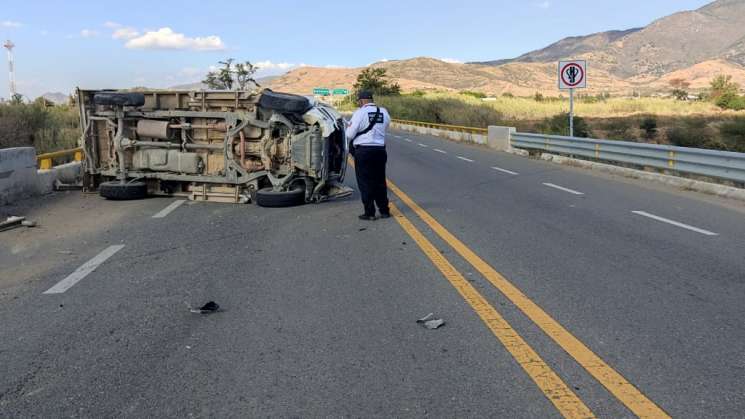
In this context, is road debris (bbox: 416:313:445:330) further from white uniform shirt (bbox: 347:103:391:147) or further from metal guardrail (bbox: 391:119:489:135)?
metal guardrail (bbox: 391:119:489:135)

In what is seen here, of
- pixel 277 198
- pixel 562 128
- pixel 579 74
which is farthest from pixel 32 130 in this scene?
pixel 562 128

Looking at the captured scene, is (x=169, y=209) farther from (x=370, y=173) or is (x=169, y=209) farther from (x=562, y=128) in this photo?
(x=562, y=128)

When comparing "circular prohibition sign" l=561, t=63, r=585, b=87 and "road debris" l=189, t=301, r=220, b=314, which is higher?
"circular prohibition sign" l=561, t=63, r=585, b=87

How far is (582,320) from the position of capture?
4.93 metres

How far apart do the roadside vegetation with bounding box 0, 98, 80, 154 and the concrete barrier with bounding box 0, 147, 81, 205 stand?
18.6ft

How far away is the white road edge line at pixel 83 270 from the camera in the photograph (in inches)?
236

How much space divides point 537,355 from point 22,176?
10483mm

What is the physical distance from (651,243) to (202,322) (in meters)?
5.62

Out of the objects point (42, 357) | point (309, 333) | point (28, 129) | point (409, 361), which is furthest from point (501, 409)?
point (28, 129)

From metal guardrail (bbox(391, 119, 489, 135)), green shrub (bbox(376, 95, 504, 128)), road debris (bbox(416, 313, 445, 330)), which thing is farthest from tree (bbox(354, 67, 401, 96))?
road debris (bbox(416, 313, 445, 330))

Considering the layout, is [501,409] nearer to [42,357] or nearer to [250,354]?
[250,354]

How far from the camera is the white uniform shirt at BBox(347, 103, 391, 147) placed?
30.3 feet

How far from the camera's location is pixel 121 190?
1111 cm

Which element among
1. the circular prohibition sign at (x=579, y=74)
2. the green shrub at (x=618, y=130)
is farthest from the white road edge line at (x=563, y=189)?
the green shrub at (x=618, y=130)
